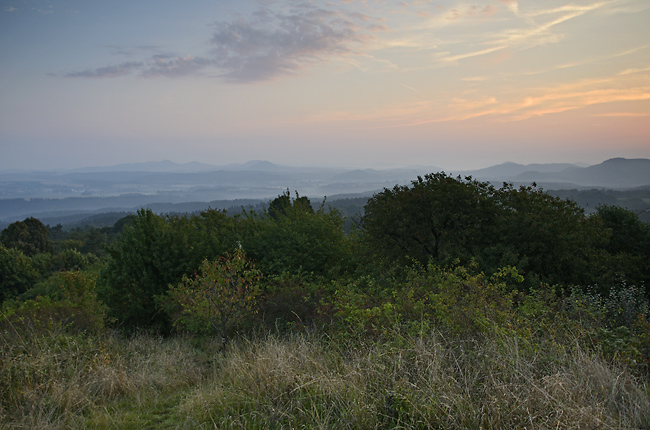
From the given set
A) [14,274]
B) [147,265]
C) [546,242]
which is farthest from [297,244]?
[14,274]

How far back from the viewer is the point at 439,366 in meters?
3.93

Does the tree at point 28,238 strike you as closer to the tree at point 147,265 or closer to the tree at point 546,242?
the tree at point 147,265

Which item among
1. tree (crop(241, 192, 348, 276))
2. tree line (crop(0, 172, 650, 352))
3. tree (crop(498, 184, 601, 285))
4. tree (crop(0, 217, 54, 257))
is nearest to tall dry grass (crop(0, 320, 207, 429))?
tree line (crop(0, 172, 650, 352))

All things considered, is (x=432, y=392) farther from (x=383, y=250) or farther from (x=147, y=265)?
(x=147, y=265)

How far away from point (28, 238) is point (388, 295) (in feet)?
190

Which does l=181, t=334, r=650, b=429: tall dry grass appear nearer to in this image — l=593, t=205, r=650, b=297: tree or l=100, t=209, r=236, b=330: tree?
l=100, t=209, r=236, b=330: tree

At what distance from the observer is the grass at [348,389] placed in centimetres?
347

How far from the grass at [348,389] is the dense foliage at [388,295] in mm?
39

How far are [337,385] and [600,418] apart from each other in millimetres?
2409

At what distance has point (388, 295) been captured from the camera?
25.0 ft

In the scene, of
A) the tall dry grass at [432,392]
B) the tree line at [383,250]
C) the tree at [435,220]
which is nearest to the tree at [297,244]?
the tree line at [383,250]

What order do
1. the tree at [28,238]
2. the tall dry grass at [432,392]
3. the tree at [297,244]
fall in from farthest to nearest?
the tree at [28,238] < the tree at [297,244] < the tall dry grass at [432,392]

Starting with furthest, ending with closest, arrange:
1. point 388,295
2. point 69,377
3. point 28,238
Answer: point 28,238 → point 388,295 → point 69,377

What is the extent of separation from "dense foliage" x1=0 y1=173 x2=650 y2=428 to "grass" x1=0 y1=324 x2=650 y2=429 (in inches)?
1.5
